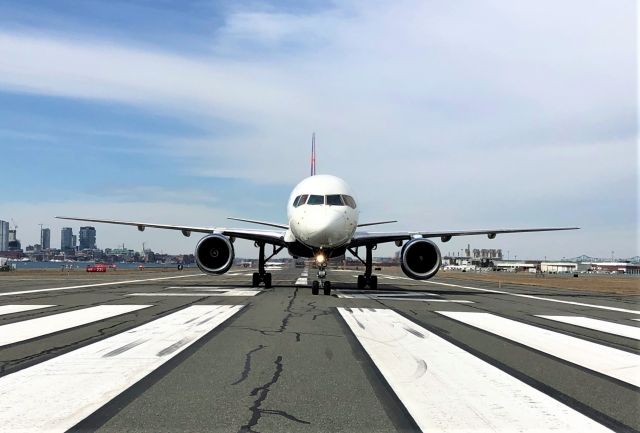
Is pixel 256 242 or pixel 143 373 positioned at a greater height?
pixel 256 242

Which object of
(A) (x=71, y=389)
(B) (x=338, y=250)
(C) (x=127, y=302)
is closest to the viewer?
(A) (x=71, y=389)

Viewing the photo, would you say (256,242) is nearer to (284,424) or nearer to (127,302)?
(127,302)

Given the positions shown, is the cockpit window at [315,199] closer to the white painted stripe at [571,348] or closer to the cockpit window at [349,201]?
the cockpit window at [349,201]

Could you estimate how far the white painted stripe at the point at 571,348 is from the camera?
20.6ft

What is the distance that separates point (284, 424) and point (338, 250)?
1650cm

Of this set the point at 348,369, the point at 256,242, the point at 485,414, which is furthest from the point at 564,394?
the point at 256,242

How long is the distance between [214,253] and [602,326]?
13.6 meters

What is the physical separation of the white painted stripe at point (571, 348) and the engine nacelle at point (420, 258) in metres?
8.07

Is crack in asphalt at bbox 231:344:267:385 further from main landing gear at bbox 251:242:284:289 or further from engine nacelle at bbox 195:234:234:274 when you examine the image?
main landing gear at bbox 251:242:284:289

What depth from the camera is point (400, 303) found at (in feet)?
49.9

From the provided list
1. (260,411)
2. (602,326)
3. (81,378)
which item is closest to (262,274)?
(602,326)

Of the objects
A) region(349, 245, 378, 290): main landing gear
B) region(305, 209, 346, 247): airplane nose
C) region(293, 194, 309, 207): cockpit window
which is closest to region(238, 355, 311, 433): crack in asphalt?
region(305, 209, 346, 247): airplane nose

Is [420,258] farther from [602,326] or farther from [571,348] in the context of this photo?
[571,348]

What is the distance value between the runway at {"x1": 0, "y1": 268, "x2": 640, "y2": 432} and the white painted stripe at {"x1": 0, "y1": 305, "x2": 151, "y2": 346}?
2.0 inches
